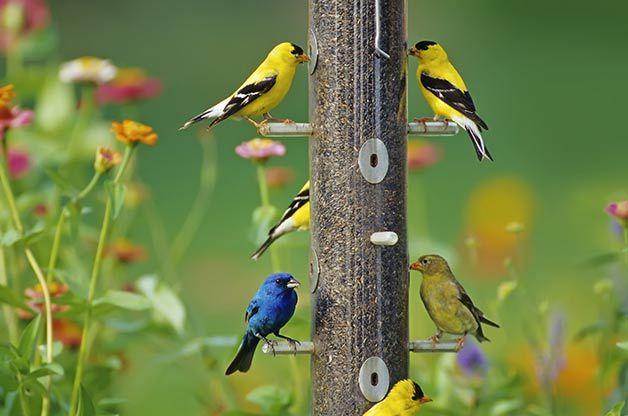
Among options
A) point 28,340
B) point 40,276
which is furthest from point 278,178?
point 28,340

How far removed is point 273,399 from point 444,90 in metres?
0.83

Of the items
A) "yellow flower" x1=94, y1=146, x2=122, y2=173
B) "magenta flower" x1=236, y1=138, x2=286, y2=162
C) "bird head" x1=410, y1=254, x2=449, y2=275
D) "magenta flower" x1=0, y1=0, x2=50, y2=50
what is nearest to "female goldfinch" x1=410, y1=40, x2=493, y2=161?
"bird head" x1=410, y1=254, x2=449, y2=275

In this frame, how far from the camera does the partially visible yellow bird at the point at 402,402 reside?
9.14ft

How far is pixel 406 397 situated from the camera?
2.80 m

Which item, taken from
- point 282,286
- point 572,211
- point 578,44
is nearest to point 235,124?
point 572,211

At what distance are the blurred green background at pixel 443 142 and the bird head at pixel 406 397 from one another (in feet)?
2.76

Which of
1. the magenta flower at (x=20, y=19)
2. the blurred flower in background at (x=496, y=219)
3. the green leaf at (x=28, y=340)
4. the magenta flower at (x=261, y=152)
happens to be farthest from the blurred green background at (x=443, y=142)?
the magenta flower at (x=20, y=19)

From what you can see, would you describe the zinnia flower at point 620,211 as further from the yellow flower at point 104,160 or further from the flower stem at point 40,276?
the flower stem at point 40,276

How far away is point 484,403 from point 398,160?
0.75 metres

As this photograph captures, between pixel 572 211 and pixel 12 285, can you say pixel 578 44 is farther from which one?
pixel 12 285

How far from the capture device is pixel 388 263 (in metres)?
3.04

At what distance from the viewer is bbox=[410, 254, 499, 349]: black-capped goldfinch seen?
308cm

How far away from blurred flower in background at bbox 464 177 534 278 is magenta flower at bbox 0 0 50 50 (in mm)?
2769

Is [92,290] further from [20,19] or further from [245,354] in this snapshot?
[20,19]
